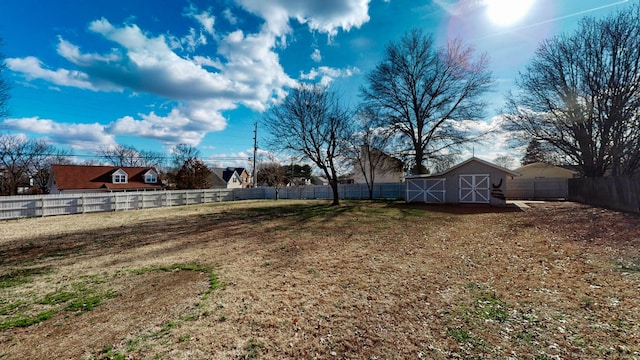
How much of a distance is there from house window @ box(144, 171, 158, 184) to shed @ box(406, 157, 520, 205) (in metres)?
30.6

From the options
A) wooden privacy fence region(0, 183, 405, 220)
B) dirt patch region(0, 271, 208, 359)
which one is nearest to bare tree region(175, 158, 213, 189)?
wooden privacy fence region(0, 183, 405, 220)

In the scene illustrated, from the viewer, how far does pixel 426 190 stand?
736 inches

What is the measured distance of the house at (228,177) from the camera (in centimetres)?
4669

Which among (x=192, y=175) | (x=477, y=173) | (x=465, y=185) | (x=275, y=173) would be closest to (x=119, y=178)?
(x=192, y=175)

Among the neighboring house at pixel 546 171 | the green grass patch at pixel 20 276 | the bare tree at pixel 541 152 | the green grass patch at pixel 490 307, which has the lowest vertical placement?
the green grass patch at pixel 20 276

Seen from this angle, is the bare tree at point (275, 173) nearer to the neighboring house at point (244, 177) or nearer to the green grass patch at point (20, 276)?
the neighboring house at point (244, 177)

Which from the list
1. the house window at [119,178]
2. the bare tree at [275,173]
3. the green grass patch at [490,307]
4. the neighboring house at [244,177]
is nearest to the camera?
the green grass patch at [490,307]

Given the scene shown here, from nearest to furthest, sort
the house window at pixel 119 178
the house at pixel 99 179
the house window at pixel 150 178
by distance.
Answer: the house at pixel 99 179 → the house window at pixel 119 178 → the house window at pixel 150 178

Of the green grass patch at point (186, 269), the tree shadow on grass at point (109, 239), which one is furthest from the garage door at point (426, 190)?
the green grass patch at point (186, 269)

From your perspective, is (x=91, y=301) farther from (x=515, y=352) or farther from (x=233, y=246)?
(x=515, y=352)

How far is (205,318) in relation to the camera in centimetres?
350

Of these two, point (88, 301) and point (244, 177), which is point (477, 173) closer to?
point (88, 301)

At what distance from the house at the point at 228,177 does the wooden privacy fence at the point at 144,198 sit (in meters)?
16.3

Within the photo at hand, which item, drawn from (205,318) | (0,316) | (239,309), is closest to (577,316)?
(239,309)
